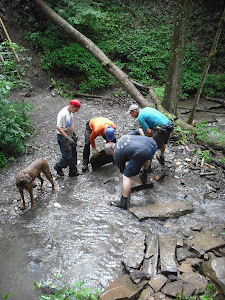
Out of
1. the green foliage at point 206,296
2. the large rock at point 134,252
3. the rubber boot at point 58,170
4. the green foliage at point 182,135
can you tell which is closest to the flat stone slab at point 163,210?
the large rock at point 134,252

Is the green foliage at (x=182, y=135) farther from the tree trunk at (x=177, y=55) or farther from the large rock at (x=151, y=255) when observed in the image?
the large rock at (x=151, y=255)

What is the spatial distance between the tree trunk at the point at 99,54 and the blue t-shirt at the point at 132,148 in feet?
15.4

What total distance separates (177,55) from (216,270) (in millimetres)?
6860

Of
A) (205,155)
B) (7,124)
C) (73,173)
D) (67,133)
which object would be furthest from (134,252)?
(7,124)

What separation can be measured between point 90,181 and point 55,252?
6.98ft

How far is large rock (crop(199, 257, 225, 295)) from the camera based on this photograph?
259 cm

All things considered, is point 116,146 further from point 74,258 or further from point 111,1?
point 111,1

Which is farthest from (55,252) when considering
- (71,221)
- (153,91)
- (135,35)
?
(135,35)

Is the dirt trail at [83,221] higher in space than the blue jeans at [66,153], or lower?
lower

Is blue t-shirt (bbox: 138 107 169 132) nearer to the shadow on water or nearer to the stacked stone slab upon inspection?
the shadow on water

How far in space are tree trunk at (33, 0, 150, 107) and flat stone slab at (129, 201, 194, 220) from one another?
5.02m

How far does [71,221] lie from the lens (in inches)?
160

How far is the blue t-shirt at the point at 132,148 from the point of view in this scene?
13.0ft

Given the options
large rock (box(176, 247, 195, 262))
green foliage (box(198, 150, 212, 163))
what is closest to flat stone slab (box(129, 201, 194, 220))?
large rock (box(176, 247, 195, 262))
